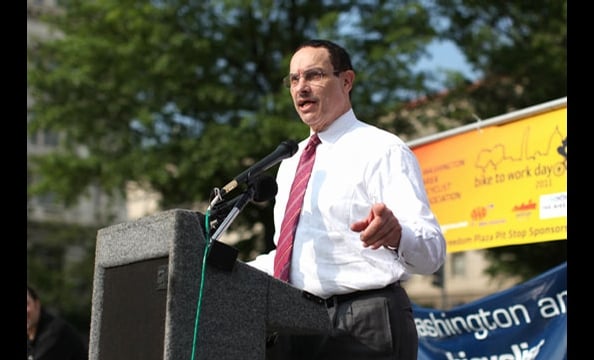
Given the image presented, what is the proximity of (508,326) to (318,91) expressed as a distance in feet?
10.1

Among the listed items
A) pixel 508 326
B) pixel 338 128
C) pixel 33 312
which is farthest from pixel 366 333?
pixel 33 312

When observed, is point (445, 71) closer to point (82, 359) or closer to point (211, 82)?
point (211, 82)

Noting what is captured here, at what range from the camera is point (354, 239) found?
3111 millimetres

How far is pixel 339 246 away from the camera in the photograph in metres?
3.13

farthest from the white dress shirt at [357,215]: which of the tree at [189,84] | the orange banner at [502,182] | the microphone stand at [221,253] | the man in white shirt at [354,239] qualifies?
the tree at [189,84]

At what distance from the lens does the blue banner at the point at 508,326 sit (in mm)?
5609

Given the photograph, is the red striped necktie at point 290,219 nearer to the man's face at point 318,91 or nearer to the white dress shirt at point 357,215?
the white dress shirt at point 357,215

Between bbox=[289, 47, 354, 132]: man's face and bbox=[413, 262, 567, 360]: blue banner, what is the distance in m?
2.76

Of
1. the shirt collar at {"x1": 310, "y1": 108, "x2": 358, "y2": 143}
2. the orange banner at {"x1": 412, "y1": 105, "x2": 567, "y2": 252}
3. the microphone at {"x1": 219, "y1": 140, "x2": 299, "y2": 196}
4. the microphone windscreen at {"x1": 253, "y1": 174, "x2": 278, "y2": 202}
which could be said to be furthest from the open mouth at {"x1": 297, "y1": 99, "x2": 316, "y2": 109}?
the orange banner at {"x1": 412, "y1": 105, "x2": 567, "y2": 252}

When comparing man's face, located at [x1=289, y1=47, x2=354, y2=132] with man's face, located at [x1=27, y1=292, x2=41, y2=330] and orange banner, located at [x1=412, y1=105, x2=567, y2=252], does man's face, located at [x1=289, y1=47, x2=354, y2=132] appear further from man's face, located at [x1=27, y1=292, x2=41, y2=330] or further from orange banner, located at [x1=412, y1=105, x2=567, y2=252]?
man's face, located at [x1=27, y1=292, x2=41, y2=330]

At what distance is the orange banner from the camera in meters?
5.97

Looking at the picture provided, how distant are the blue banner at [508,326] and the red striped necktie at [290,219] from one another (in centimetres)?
276
